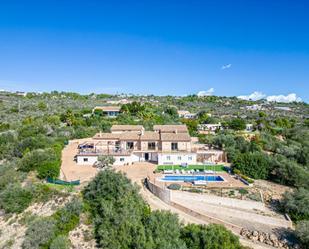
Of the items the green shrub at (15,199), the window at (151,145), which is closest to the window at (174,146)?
the window at (151,145)

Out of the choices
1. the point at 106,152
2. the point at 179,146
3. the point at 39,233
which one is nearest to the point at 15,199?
the point at 39,233

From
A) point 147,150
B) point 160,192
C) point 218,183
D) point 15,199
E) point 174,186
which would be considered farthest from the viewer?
point 147,150

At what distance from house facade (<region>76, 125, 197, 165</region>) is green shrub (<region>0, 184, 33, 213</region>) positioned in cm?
945

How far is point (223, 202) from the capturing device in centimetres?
2409

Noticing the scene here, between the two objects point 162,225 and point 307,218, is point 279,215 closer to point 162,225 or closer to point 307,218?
point 307,218

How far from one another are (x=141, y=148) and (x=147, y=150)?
942mm

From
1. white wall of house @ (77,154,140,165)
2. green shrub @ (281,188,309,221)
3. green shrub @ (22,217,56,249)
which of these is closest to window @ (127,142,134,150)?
white wall of house @ (77,154,140,165)

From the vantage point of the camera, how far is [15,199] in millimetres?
24391

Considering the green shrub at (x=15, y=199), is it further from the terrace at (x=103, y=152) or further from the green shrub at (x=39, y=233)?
the terrace at (x=103, y=152)

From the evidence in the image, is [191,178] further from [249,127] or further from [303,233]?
[249,127]

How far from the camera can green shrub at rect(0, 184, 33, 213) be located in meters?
24.1

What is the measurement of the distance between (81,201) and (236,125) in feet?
150

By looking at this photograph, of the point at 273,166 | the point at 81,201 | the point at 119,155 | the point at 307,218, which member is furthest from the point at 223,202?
the point at 119,155

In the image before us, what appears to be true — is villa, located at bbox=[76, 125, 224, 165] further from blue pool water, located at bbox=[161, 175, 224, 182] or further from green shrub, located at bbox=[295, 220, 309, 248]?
green shrub, located at bbox=[295, 220, 309, 248]
